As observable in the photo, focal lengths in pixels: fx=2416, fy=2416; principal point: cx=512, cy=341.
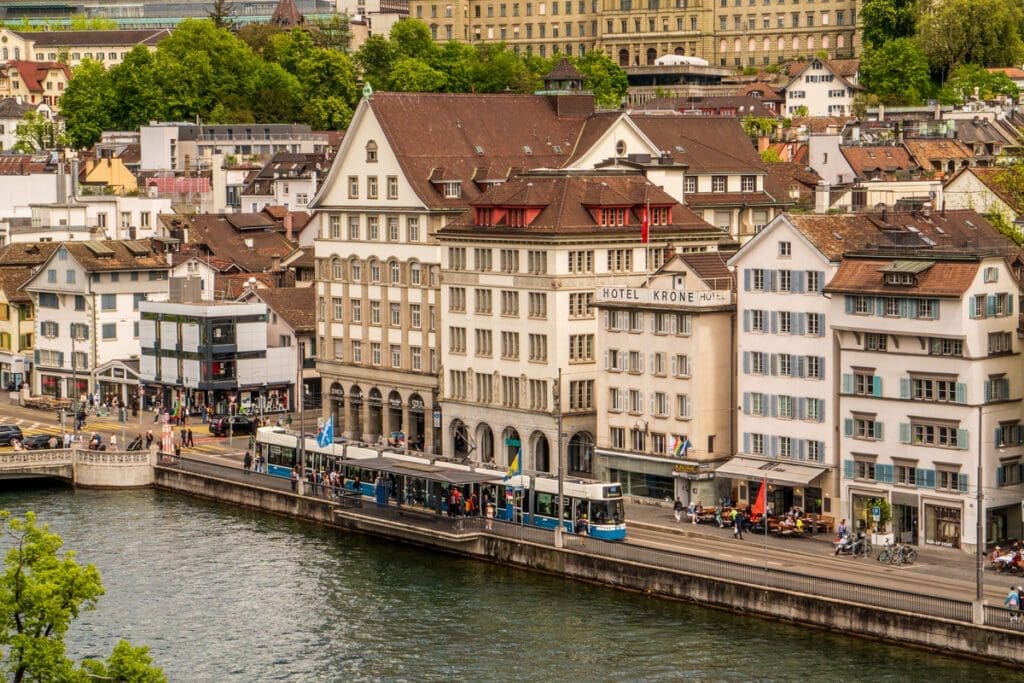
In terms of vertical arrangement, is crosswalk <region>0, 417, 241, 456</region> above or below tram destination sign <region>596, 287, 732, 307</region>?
below

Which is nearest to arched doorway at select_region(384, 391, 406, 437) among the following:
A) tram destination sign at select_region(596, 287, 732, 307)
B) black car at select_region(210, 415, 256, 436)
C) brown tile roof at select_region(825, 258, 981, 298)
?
black car at select_region(210, 415, 256, 436)

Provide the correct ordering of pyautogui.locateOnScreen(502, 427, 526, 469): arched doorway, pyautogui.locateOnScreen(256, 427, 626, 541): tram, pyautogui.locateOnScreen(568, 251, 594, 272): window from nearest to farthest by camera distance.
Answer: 1. pyautogui.locateOnScreen(256, 427, 626, 541): tram
2. pyautogui.locateOnScreen(568, 251, 594, 272): window
3. pyautogui.locateOnScreen(502, 427, 526, 469): arched doorway

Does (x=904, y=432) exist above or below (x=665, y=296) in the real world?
below

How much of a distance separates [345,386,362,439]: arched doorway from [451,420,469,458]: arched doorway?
34.8 ft

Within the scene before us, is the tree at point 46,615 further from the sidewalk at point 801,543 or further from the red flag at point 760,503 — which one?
the red flag at point 760,503

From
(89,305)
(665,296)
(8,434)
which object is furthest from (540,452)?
(89,305)

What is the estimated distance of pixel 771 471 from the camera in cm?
9362

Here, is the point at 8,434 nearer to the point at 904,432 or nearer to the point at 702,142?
the point at 702,142

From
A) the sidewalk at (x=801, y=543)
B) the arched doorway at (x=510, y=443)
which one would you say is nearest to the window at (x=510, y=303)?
the arched doorway at (x=510, y=443)

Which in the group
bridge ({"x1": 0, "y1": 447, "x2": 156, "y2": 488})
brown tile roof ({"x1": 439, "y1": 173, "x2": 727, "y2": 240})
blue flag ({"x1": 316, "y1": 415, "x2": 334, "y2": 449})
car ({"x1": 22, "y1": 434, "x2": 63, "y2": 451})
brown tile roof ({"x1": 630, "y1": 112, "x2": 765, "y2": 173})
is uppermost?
brown tile roof ({"x1": 630, "y1": 112, "x2": 765, "y2": 173})

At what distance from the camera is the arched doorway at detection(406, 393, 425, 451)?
11644 cm

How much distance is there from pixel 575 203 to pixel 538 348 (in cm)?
660

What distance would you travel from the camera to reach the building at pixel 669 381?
9731 cm

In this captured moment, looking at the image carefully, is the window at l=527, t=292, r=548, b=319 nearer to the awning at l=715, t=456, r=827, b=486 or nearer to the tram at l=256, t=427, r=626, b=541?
the tram at l=256, t=427, r=626, b=541
